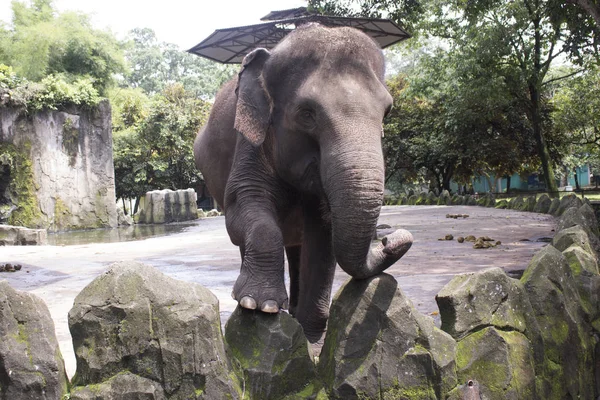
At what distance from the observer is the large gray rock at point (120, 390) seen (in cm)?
215

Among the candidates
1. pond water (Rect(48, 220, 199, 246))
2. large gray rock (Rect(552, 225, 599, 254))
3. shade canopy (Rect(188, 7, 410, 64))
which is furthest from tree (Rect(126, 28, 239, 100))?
large gray rock (Rect(552, 225, 599, 254))

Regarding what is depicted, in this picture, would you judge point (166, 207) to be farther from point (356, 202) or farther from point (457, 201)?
point (356, 202)

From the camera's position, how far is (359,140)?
2656mm

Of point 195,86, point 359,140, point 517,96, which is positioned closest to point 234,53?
point 359,140

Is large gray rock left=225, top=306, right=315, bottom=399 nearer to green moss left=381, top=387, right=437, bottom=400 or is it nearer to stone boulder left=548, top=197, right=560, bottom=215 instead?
green moss left=381, top=387, right=437, bottom=400

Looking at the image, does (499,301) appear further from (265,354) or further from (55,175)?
(55,175)

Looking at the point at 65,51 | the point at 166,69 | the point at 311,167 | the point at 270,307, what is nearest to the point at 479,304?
the point at 270,307

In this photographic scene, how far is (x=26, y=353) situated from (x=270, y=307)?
3.13ft

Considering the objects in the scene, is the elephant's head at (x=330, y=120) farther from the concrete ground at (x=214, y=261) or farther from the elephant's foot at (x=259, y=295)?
the concrete ground at (x=214, y=261)

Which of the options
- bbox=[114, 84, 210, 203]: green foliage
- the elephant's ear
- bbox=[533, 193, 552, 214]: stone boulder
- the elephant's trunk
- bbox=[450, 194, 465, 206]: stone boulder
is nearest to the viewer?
the elephant's trunk

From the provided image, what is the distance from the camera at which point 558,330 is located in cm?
282

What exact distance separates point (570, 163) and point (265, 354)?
41.7m

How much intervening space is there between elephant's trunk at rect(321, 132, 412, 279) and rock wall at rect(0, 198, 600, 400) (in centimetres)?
11

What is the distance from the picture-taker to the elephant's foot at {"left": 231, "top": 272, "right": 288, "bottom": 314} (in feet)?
8.52
